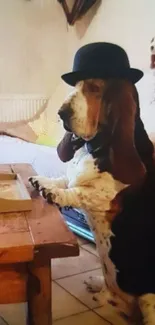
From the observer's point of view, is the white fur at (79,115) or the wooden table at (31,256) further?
the white fur at (79,115)

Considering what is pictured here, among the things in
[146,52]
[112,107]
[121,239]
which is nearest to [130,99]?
[112,107]

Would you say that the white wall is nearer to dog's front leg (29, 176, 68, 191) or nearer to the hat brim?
dog's front leg (29, 176, 68, 191)

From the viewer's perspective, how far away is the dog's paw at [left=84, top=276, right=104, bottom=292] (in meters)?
1.76

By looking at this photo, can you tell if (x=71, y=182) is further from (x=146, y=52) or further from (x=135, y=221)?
(x=146, y=52)

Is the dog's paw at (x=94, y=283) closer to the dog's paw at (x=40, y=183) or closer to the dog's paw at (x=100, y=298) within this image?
the dog's paw at (x=100, y=298)

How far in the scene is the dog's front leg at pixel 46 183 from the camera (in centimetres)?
143

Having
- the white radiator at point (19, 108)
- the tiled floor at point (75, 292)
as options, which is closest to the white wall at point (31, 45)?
the white radiator at point (19, 108)

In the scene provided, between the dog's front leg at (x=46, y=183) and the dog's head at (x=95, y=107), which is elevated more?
the dog's head at (x=95, y=107)

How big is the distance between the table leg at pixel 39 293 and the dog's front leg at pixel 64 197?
0.92 ft

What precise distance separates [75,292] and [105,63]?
906 mm

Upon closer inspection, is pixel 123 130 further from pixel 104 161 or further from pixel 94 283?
pixel 94 283

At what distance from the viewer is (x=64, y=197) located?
1.36 meters

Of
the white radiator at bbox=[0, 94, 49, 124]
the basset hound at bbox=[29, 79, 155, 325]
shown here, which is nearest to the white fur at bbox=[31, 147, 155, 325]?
the basset hound at bbox=[29, 79, 155, 325]

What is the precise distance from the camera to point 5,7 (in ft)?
10.0
